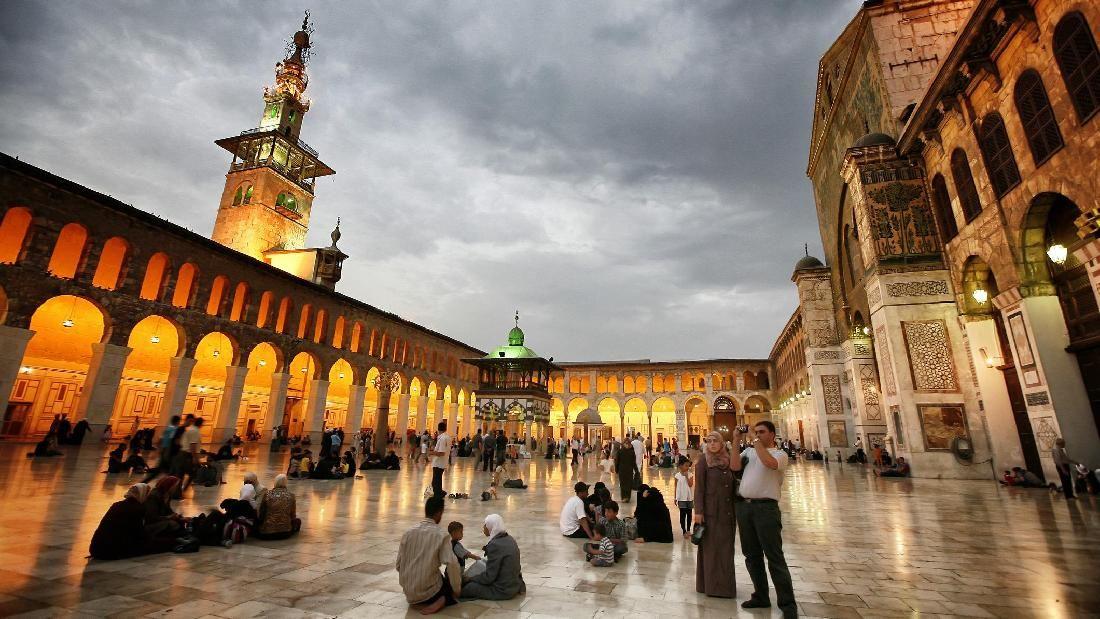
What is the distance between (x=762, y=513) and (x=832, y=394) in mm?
19496

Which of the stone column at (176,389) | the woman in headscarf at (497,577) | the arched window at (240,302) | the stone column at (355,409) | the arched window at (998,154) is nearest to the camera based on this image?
the woman in headscarf at (497,577)

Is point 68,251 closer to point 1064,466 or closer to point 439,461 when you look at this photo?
point 439,461

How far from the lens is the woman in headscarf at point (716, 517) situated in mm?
3947

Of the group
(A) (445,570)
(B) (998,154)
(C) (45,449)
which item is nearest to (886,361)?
(B) (998,154)

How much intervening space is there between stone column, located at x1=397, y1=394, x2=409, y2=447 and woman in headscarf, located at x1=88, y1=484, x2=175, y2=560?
22492 millimetres

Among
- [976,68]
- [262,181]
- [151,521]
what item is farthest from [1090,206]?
[262,181]

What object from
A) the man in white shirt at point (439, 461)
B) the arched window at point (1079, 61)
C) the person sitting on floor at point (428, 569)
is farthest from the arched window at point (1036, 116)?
the man in white shirt at point (439, 461)

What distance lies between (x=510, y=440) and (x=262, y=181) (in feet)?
82.1

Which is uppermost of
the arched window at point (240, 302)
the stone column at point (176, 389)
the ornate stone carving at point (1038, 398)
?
the arched window at point (240, 302)

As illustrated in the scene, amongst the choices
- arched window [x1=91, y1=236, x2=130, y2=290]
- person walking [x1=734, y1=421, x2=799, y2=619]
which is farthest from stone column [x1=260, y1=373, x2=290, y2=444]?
person walking [x1=734, y1=421, x2=799, y2=619]

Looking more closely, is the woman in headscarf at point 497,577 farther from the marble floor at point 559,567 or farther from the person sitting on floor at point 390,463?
the person sitting on floor at point 390,463

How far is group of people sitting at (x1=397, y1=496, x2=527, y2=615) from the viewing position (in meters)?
3.60

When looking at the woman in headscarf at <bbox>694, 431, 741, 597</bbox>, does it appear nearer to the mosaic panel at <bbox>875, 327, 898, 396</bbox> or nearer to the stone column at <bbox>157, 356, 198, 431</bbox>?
the mosaic panel at <bbox>875, 327, 898, 396</bbox>

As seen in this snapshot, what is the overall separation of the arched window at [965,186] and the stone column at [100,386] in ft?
80.8
